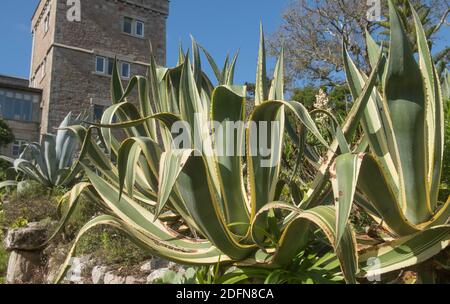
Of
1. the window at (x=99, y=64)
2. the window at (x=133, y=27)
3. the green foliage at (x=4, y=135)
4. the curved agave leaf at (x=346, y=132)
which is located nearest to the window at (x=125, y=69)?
the window at (x=99, y=64)

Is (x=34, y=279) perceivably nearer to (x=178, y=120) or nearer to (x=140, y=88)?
(x=140, y=88)

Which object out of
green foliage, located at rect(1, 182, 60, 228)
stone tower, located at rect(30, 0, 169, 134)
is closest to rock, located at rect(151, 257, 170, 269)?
green foliage, located at rect(1, 182, 60, 228)

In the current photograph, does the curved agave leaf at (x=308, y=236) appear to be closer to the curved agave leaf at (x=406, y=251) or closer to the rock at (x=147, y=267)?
the curved agave leaf at (x=406, y=251)

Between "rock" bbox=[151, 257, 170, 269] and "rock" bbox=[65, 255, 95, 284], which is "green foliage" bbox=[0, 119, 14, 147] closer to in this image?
"rock" bbox=[65, 255, 95, 284]

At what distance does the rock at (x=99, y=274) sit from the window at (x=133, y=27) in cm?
2048

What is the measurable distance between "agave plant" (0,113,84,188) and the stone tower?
12.2 metres

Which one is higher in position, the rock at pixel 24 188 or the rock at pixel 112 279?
the rock at pixel 24 188

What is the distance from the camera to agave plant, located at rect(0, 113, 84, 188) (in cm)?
706

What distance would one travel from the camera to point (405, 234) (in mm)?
1545

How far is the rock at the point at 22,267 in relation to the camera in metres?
3.88

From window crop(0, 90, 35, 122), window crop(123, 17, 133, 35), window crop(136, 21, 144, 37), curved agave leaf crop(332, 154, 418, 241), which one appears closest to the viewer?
curved agave leaf crop(332, 154, 418, 241)

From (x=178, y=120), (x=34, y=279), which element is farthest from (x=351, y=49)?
(x=178, y=120)

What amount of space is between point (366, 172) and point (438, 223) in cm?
33

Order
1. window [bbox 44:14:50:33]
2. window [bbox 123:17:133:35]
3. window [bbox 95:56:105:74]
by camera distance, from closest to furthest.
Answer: window [bbox 95:56:105:74], window [bbox 44:14:50:33], window [bbox 123:17:133:35]
